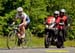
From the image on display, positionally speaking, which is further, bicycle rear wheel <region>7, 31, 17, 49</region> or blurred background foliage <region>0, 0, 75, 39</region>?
blurred background foliage <region>0, 0, 75, 39</region>

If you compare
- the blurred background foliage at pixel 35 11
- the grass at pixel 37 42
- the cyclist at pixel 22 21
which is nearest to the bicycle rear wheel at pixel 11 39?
the cyclist at pixel 22 21

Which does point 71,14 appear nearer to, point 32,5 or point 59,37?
point 32,5

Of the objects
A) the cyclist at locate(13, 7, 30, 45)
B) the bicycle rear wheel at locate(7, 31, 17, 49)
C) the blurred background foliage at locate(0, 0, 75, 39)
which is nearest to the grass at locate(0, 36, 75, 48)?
the blurred background foliage at locate(0, 0, 75, 39)

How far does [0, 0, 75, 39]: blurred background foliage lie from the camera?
83.1 feet

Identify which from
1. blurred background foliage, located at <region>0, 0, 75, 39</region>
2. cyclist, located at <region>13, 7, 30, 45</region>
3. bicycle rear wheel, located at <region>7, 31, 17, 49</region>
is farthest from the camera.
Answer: blurred background foliage, located at <region>0, 0, 75, 39</region>

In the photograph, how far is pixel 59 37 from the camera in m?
18.3

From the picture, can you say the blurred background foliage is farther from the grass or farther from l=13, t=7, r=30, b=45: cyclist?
l=13, t=7, r=30, b=45: cyclist

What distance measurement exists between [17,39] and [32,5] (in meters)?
7.35

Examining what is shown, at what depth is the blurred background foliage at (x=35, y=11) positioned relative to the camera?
2533cm

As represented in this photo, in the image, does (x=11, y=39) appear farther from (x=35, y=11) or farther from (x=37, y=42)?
(x=35, y=11)

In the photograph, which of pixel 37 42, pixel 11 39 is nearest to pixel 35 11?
pixel 37 42

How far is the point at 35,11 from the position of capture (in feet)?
83.1

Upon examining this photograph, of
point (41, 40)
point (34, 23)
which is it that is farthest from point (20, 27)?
point (34, 23)

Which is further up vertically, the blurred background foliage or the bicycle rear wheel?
the blurred background foliage
